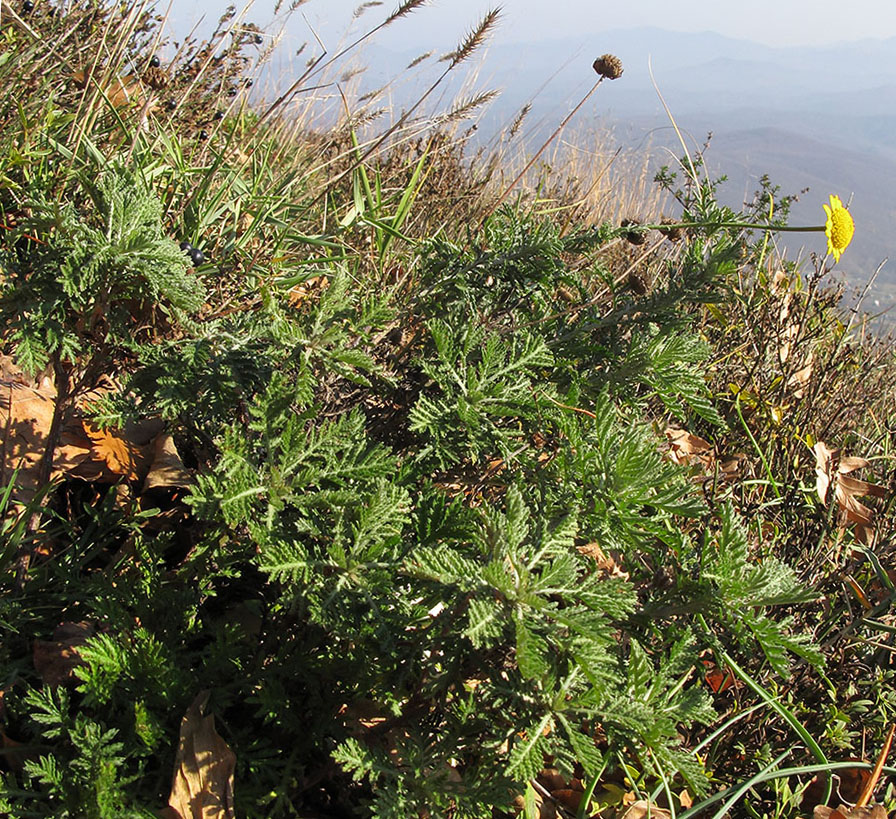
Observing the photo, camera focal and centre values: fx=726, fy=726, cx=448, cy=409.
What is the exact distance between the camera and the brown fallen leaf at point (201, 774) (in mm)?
1133

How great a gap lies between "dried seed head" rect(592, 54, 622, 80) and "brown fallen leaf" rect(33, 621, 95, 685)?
6.36 ft

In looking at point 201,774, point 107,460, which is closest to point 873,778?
point 201,774

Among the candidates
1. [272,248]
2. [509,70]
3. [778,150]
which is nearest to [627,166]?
[509,70]

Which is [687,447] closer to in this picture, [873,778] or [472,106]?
[873,778]

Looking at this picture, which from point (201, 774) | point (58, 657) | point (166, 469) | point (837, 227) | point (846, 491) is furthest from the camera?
point (837, 227)

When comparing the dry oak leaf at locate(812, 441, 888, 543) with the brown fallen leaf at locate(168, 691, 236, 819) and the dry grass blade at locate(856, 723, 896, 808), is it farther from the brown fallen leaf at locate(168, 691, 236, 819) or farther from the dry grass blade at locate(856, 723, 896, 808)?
the brown fallen leaf at locate(168, 691, 236, 819)

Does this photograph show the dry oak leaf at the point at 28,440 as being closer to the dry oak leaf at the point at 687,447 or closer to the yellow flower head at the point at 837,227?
the dry oak leaf at the point at 687,447

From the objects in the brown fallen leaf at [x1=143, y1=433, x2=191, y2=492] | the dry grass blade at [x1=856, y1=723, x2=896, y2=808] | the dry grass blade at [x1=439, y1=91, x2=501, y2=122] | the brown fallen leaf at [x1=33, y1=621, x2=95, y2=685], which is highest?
the dry grass blade at [x1=439, y1=91, x2=501, y2=122]

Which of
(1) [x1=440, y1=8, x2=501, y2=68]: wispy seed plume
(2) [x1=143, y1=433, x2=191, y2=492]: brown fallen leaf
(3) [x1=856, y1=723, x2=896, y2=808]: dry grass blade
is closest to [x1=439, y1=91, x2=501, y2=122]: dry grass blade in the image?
(1) [x1=440, y1=8, x2=501, y2=68]: wispy seed plume

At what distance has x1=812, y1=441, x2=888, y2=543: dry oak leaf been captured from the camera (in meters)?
2.00

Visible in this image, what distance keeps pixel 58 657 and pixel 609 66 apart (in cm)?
206

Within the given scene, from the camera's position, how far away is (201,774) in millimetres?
1149

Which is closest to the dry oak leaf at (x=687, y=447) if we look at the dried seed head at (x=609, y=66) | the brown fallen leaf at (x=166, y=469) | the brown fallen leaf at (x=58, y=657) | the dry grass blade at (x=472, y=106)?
the dried seed head at (x=609, y=66)

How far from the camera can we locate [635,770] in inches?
56.7
